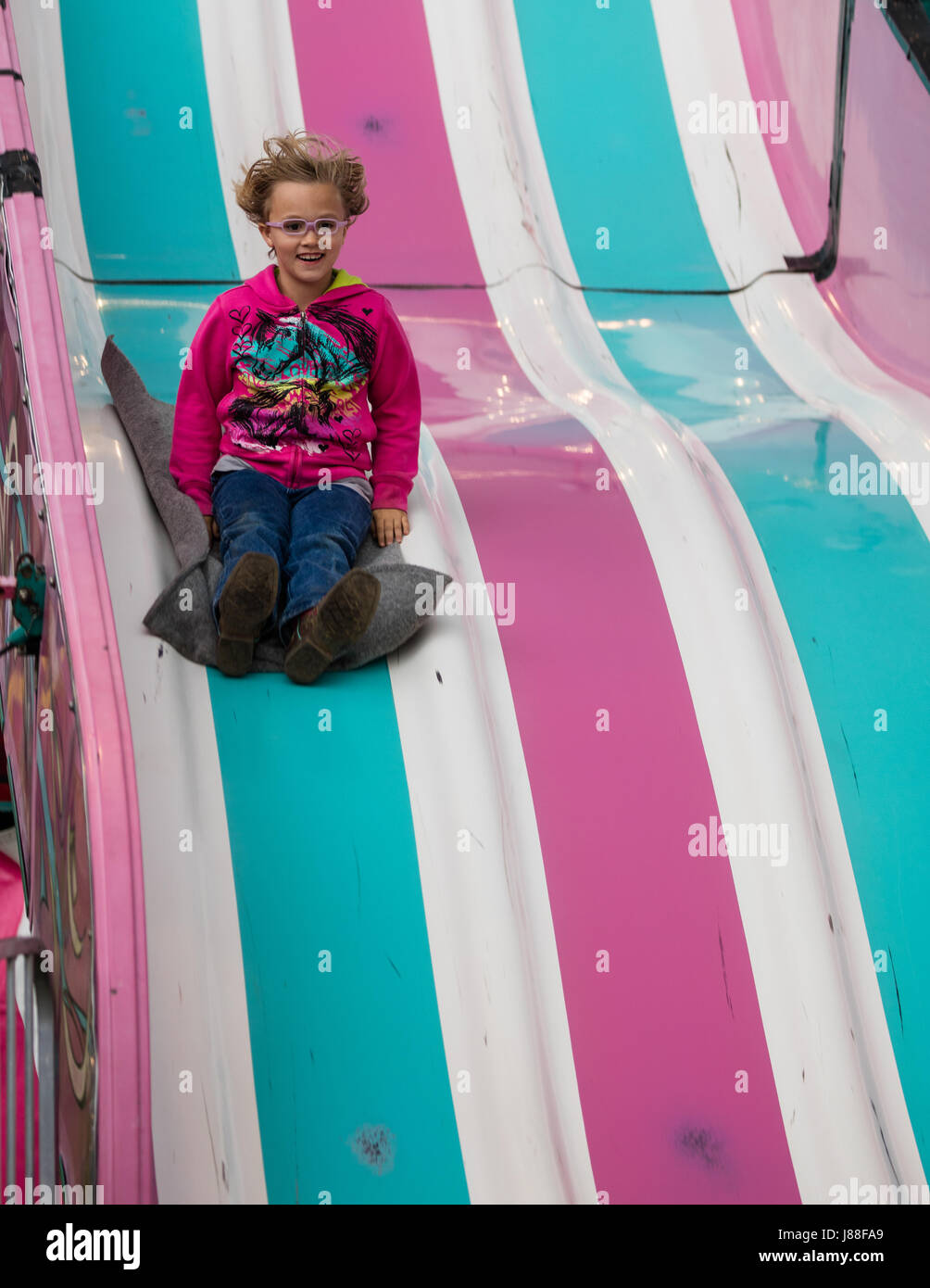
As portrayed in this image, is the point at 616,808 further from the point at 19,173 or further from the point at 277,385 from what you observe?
the point at 19,173

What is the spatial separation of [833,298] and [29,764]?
5.86 ft

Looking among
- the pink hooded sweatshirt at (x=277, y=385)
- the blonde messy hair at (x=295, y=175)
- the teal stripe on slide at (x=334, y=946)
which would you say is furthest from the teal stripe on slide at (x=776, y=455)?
the blonde messy hair at (x=295, y=175)

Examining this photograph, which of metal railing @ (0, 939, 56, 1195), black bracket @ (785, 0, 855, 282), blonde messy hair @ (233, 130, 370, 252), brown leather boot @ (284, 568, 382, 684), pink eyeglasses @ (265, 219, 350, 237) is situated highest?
black bracket @ (785, 0, 855, 282)

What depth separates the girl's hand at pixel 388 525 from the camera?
1789 mm

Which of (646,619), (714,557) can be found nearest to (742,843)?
(646,619)

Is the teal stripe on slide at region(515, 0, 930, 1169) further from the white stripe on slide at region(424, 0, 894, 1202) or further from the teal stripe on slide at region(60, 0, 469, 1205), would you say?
the teal stripe on slide at region(60, 0, 469, 1205)

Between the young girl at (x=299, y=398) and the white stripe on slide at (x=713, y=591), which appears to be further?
the young girl at (x=299, y=398)

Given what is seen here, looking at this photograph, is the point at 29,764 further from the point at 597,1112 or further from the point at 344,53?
the point at 344,53

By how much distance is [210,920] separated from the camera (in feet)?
4.46

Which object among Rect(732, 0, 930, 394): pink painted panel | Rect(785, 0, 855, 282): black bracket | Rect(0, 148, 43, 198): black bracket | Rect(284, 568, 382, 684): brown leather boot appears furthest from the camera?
Rect(785, 0, 855, 282): black bracket

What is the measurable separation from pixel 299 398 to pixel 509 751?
572 millimetres

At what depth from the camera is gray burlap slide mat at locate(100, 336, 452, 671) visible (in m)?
1.56

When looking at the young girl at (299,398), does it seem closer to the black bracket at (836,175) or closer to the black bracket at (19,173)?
the black bracket at (19,173)

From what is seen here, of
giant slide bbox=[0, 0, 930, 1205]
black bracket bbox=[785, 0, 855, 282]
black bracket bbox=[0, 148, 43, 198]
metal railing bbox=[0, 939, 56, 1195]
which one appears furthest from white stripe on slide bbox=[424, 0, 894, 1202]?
black bracket bbox=[0, 148, 43, 198]
